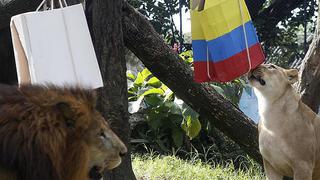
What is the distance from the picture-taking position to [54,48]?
292 centimetres

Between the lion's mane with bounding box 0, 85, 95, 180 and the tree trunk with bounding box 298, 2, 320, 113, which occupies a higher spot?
the lion's mane with bounding box 0, 85, 95, 180

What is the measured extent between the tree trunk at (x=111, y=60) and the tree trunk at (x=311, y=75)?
5.58ft

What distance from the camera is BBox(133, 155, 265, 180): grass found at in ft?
18.4

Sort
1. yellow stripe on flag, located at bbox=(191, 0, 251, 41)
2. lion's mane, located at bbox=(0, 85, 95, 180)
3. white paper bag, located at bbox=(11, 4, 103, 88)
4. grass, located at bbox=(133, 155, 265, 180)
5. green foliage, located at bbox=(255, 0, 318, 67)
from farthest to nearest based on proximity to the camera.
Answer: green foliage, located at bbox=(255, 0, 318, 67), grass, located at bbox=(133, 155, 265, 180), yellow stripe on flag, located at bbox=(191, 0, 251, 41), white paper bag, located at bbox=(11, 4, 103, 88), lion's mane, located at bbox=(0, 85, 95, 180)

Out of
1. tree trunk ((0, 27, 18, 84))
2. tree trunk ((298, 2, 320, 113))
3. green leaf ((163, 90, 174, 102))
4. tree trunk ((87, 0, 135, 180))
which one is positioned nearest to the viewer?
tree trunk ((87, 0, 135, 180))

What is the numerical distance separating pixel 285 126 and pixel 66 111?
2471mm

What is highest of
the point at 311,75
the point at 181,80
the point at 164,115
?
A: the point at 181,80

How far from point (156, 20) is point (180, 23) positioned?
1.00 m

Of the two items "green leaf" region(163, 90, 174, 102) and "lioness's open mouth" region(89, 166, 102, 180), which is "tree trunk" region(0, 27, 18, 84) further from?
"green leaf" region(163, 90, 174, 102)

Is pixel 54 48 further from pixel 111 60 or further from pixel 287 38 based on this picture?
pixel 287 38

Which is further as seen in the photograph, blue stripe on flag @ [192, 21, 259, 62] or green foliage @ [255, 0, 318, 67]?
green foliage @ [255, 0, 318, 67]

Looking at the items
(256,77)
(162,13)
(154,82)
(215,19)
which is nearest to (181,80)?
(256,77)

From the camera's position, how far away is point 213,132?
24.4 ft

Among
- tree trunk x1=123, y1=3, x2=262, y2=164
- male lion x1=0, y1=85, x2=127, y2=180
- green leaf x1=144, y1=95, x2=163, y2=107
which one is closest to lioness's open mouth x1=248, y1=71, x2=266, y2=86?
tree trunk x1=123, y1=3, x2=262, y2=164
